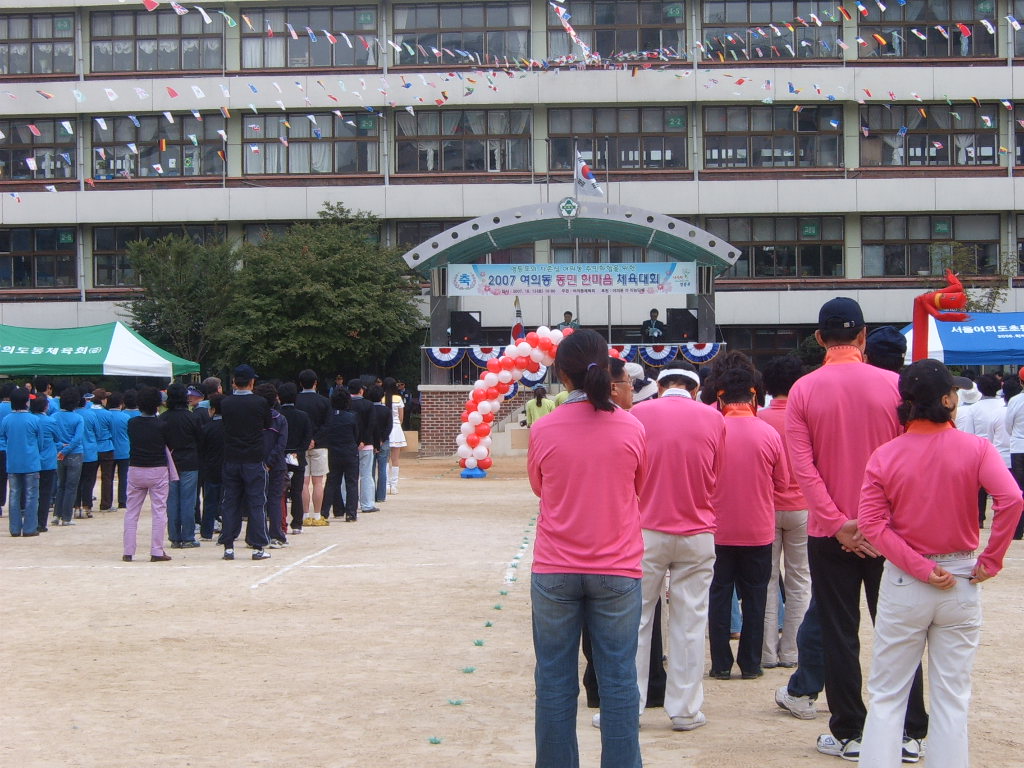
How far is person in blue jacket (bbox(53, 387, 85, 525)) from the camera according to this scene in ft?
54.4

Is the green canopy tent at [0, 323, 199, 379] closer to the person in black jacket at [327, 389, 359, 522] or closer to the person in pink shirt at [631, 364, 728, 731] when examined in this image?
the person in black jacket at [327, 389, 359, 522]

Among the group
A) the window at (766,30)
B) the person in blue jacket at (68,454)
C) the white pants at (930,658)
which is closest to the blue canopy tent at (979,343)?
the person in blue jacket at (68,454)

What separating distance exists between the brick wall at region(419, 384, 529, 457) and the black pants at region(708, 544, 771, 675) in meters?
21.9

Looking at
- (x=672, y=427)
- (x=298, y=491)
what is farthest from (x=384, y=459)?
(x=672, y=427)

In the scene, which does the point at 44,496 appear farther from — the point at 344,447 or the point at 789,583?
the point at 789,583

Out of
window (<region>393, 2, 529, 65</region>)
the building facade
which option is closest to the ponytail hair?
the building facade

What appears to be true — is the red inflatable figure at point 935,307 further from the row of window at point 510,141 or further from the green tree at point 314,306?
the row of window at point 510,141

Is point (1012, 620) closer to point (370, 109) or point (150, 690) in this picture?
point (150, 690)

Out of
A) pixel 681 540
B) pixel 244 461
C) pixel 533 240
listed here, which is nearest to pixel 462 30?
pixel 533 240

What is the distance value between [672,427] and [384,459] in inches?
507

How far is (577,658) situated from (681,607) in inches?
65.4

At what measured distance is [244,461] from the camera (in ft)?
41.9

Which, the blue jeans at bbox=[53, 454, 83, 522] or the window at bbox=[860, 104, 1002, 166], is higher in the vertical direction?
the window at bbox=[860, 104, 1002, 166]

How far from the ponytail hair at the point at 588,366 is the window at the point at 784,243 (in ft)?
115
